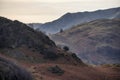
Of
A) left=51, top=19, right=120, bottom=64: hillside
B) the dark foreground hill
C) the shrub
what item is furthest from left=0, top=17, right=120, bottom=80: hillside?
left=51, top=19, right=120, bottom=64: hillside

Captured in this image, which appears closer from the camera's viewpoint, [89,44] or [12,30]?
[12,30]

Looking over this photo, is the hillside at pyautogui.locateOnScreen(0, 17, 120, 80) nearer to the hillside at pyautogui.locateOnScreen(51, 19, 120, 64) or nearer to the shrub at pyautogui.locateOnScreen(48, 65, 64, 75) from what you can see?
the shrub at pyautogui.locateOnScreen(48, 65, 64, 75)

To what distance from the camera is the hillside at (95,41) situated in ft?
374

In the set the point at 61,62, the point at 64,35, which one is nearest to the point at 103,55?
the point at 64,35

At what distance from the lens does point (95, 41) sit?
131250 mm

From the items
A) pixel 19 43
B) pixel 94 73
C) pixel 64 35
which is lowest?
pixel 94 73

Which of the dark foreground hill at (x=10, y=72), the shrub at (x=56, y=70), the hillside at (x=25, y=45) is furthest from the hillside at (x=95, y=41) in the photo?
the dark foreground hill at (x=10, y=72)

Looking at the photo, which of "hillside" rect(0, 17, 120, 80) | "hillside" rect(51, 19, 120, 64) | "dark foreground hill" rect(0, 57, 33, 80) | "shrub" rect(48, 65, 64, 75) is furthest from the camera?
"hillside" rect(51, 19, 120, 64)

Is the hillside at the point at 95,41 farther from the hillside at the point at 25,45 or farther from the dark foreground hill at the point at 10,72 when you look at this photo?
the dark foreground hill at the point at 10,72

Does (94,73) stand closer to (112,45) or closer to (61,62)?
(61,62)

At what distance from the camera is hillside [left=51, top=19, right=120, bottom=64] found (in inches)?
4493

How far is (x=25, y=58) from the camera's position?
46.3 meters

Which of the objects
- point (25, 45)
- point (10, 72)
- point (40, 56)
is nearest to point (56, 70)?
point (40, 56)

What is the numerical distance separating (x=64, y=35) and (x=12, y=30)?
97.5 meters
